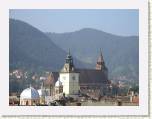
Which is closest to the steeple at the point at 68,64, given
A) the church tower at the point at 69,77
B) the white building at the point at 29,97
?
the church tower at the point at 69,77

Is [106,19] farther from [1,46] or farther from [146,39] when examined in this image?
[1,46]

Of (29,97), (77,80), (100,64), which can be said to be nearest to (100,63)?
(100,64)

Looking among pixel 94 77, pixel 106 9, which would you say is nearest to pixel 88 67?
pixel 94 77

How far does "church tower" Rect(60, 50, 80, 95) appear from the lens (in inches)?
438

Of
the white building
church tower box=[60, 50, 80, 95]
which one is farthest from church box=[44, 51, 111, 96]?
→ the white building

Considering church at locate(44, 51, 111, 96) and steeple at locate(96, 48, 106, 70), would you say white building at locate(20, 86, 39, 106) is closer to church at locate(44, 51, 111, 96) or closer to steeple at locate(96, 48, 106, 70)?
church at locate(44, 51, 111, 96)

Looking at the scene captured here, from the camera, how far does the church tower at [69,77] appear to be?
11117mm

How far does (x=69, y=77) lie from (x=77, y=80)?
0.12m

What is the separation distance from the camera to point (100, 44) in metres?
11.2

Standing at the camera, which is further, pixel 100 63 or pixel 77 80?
pixel 77 80

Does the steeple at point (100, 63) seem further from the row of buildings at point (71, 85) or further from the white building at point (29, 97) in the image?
the white building at point (29, 97)

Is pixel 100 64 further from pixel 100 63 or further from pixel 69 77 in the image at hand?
pixel 69 77

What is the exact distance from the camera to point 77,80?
1124 centimetres
